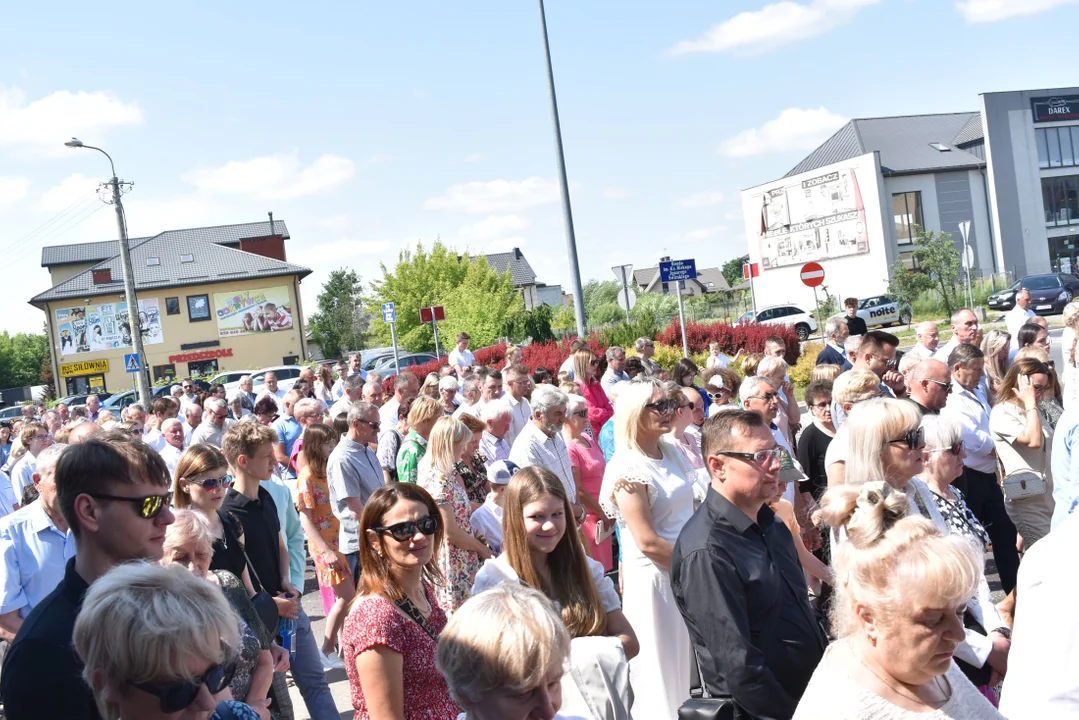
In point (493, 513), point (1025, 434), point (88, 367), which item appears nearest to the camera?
point (493, 513)

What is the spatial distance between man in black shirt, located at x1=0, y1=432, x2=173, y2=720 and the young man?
6.55 ft

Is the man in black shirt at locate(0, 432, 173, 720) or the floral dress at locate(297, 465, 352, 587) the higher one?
the man in black shirt at locate(0, 432, 173, 720)

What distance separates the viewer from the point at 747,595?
3.43m

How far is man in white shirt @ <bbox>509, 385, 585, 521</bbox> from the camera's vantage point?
7.20 m

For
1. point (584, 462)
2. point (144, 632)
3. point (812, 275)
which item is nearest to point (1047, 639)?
point (144, 632)

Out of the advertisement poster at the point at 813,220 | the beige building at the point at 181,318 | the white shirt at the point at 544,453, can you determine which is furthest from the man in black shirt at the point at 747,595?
the beige building at the point at 181,318

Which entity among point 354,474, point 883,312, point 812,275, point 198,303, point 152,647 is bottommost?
point 883,312

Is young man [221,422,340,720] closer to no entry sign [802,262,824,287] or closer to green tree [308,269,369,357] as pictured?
no entry sign [802,262,824,287]


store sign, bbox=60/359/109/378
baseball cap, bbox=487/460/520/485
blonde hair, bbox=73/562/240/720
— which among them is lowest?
baseball cap, bbox=487/460/520/485

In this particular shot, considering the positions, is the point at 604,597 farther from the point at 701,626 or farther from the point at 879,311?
the point at 879,311

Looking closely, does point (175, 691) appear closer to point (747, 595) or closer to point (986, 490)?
point (747, 595)

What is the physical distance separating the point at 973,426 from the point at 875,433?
276cm

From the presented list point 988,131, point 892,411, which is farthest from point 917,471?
point 988,131

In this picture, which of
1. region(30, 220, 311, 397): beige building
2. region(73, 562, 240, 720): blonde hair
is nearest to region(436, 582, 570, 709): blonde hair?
region(73, 562, 240, 720): blonde hair
